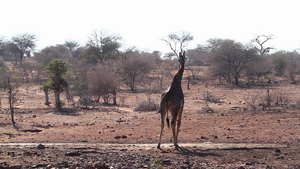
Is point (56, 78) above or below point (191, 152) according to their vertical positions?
above

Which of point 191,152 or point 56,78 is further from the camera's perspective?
point 56,78

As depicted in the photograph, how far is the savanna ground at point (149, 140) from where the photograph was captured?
913cm

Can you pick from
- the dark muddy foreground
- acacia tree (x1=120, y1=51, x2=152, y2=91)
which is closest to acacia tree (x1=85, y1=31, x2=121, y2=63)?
acacia tree (x1=120, y1=51, x2=152, y2=91)

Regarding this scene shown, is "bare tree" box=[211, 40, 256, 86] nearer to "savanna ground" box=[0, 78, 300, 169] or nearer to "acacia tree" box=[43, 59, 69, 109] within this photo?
"savanna ground" box=[0, 78, 300, 169]

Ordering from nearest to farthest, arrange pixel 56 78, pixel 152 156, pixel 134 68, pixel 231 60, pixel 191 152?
pixel 152 156
pixel 191 152
pixel 56 78
pixel 134 68
pixel 231 60

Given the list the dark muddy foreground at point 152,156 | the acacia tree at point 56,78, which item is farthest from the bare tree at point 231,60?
the dark muddy foreground at point 152,156

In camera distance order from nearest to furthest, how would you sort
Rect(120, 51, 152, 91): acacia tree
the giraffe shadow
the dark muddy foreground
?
the dark muddy foreground → the giraffe shadow → Rect(120, 51, 152, 91): acacia tree

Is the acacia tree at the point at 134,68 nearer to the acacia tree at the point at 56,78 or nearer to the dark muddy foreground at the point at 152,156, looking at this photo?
the acacia tree at the point at 56,78

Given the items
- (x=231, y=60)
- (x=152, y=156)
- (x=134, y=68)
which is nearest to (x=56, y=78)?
(x=152, y=156)

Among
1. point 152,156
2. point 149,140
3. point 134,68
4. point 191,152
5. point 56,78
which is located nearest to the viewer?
point 152,156

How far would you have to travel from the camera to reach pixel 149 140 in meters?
12.8

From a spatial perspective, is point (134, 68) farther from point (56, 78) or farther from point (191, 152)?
point (191, 152)

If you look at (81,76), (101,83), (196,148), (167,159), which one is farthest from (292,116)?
(81,76)

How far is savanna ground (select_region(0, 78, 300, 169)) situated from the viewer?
30.0 ft
